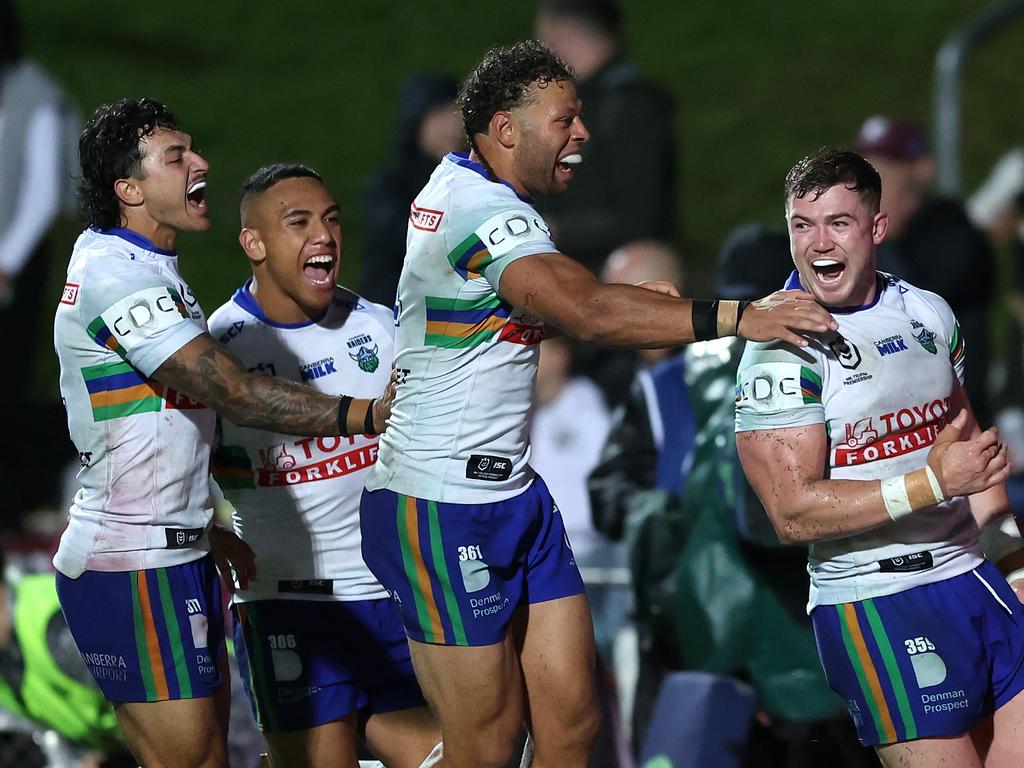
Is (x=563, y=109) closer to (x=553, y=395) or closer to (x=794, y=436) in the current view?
(x=794, y=436)

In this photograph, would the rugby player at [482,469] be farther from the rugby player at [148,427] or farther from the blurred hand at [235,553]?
the blurred hand at [235,553]

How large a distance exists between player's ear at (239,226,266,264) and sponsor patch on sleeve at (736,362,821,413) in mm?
1587

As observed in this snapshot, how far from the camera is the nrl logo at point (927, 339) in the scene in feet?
13.6

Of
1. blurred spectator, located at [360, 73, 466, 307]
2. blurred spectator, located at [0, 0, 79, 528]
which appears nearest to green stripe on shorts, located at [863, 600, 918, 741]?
blurred spectator, located at [360, 73, 466, 307]

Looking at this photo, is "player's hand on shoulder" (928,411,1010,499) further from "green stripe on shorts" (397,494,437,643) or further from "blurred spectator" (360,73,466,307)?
"blurred spectator" (360,73,466,307)

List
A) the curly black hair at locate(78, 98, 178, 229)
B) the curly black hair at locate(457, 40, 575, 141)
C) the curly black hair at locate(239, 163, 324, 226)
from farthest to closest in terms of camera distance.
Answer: the curly black hair at locate(239, 163, 324, 226), the curly black hair at locate(78, 98, 178, 229), the curly black hair at locate(457, 40, 575, 141)

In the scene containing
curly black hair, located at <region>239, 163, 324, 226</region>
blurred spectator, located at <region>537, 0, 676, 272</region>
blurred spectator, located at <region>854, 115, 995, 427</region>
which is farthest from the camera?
blurred spectator, located at <region>537, 0, 676, 272</region>

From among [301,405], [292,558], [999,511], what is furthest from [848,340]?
[292,558]

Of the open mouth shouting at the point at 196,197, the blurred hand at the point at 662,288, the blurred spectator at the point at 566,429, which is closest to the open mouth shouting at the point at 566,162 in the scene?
the blurred hand at the point at 662,288

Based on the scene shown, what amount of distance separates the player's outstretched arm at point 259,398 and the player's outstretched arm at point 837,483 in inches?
39.3

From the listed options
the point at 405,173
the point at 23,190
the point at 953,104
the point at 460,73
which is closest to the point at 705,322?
the point at 405,173

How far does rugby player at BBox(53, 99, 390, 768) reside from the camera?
4.29 m

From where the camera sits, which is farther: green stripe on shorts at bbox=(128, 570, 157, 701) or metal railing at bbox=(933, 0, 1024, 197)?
metal railing at bbox=(933, 0, 1024, 197)

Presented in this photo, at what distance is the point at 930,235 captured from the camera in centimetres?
747
